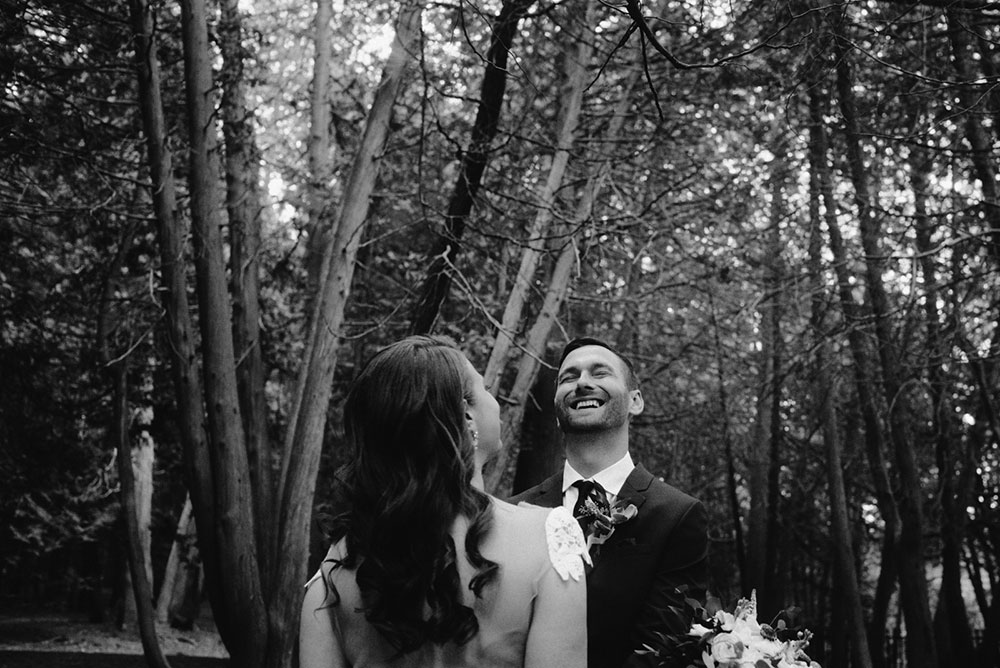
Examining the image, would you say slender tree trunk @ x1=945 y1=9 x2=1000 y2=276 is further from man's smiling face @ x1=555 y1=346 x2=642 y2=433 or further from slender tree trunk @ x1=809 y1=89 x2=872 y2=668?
man's smiling face @ x1=555 y1=346 x2=642 y2=433

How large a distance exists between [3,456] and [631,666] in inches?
433

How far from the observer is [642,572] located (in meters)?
3.35

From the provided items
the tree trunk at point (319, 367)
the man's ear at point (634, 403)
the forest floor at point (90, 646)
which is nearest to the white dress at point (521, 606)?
the man's ear at point (634, 403)

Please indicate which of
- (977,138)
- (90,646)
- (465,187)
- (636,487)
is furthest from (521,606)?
(90,646)

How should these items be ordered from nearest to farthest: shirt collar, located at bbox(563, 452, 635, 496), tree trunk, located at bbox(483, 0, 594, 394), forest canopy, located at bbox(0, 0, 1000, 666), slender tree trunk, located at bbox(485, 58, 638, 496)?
shirt collar, located at bbox(563, 452, 635, 496)
forest canopy, located at bbox(0, 0, 1000, 666)
tree trunk, located at bbox(483, 0, 594, 394)
slender tree trunk, located at bbox(485, 58, 638, 496)

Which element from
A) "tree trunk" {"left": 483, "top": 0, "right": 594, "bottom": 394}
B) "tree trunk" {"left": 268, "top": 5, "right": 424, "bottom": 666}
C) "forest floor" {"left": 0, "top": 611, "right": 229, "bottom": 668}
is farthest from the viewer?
"forest floor" {"left": 0, "top": 611, "right": 229, "bottom": 668}

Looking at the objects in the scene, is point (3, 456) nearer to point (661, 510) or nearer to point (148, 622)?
point (148, 622)

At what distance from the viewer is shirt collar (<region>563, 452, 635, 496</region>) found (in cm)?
367

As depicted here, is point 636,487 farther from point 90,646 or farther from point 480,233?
point 90,646

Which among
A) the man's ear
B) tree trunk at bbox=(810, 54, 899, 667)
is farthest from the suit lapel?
tree trunk at bbox=(810, 54, 899, 667)

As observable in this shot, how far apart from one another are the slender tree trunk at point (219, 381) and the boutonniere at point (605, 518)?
12.7 ft

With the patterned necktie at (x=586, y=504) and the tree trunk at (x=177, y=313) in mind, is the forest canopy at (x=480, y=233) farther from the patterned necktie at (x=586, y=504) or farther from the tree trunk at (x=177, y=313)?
the patterned necktie at (x=586, y=504)

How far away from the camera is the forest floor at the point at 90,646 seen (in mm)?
14602

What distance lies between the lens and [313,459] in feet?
22.7
